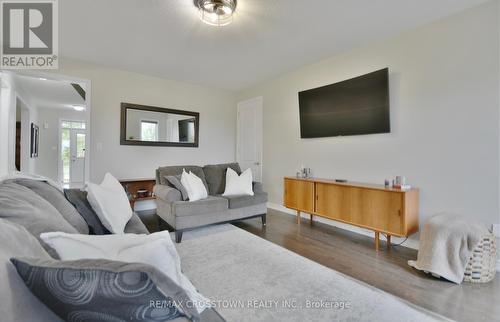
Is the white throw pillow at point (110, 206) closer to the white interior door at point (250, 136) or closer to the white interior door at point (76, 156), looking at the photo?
the white interior door at point (250, 136)

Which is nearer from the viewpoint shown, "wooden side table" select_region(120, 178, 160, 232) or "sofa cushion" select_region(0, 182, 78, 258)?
"sofa cushion" select_region(0, 182, 78, 258)

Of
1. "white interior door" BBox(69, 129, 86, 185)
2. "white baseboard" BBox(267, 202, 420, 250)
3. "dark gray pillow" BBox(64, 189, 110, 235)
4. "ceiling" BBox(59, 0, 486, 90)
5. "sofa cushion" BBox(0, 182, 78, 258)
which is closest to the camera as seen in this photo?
"sofa cushion" BBox(0, 182, 78, 258)

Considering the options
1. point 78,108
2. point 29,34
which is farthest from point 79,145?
point 29,34

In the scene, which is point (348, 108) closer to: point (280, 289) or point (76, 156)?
point (280, 289)

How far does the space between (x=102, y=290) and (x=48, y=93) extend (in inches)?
272

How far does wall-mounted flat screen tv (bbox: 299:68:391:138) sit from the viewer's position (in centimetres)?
292

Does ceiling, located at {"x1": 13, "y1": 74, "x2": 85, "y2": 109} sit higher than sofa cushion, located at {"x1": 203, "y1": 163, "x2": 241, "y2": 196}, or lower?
higher

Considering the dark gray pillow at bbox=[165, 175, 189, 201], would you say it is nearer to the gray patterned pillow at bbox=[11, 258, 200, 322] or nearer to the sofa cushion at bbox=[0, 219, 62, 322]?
the sofa cushion at bbox=[0, 219, 62, 322]

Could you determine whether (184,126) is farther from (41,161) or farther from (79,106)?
(41,161)

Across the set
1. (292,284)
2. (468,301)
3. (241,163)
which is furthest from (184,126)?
(468,301)

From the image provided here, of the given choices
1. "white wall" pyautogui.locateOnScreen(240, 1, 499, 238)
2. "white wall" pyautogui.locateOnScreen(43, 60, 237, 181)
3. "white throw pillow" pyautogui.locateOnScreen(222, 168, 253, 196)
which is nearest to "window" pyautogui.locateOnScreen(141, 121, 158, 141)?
"white wall" pyautogui.locateOnScreen(43, 60, 237, 181)

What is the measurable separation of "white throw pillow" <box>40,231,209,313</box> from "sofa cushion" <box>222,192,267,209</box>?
244 cm

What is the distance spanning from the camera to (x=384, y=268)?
2.22m

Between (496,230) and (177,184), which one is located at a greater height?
(177,184)
